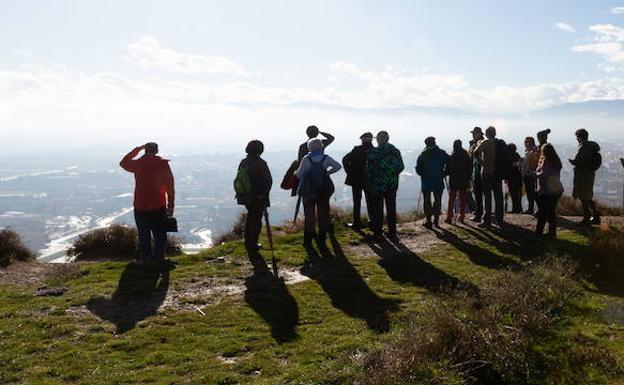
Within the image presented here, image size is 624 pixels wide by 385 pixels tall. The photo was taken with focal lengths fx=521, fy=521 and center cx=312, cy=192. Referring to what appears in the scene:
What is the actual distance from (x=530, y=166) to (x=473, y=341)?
36.3ft

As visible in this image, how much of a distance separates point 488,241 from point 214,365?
30.2ft

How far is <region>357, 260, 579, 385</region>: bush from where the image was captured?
6.06 meters

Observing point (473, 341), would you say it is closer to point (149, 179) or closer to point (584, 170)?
point (149, 179)

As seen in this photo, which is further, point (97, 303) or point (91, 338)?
point (97, 303)

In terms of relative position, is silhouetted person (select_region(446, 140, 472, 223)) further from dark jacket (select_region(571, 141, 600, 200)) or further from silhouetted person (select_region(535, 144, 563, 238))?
dark jacket (select_region(571, 141, 600, 200))

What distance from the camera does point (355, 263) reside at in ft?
38.0

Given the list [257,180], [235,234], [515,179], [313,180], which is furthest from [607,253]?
[235,234]

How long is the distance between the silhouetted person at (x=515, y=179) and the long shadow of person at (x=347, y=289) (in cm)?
758

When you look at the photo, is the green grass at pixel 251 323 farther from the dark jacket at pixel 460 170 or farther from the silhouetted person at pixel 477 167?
the silhouetted person at pixel 477 167

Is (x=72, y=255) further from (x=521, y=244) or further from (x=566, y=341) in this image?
(x=566, y=341)

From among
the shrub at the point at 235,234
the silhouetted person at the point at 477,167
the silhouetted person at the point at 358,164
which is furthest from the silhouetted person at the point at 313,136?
the shrub at the point at 235,234

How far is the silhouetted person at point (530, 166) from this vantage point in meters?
16.1

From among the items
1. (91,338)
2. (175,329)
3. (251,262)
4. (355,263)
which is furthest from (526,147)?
(91,338)

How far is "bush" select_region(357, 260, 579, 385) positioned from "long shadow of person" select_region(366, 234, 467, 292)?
1.05m
